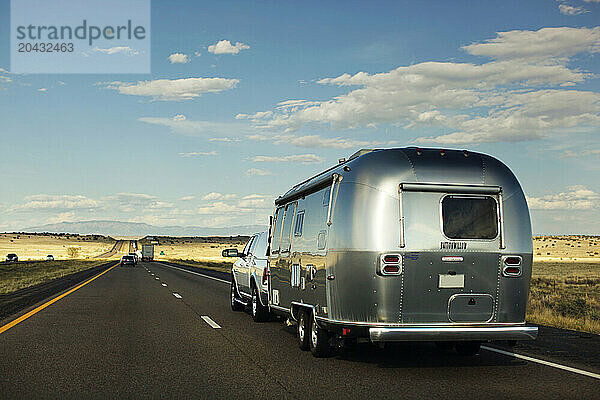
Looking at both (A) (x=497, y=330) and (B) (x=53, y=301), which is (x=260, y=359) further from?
(B) (x=53, y=301)

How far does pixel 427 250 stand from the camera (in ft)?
27.9

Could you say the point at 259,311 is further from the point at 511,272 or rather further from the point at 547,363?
the point at 511,272

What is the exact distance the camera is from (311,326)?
32.8 feet

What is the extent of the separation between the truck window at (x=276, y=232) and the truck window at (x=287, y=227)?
355 millimetres

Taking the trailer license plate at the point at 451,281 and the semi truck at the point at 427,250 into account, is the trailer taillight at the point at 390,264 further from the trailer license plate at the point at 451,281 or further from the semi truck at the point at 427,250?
the trailer license plate at the point at 451,281

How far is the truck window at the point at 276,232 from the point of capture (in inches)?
495

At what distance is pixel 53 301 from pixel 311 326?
12.3 meters

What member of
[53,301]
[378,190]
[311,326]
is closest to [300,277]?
[311,326]

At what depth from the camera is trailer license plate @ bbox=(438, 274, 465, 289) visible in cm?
858

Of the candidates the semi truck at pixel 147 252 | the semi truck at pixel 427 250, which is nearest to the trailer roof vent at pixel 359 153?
the semi truck at pixel 427 250

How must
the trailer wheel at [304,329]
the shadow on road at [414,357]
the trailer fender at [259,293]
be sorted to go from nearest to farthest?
the shadow on road at [414,357] → the trailer wheel at [304,329] → the trailer fender at [259,293]

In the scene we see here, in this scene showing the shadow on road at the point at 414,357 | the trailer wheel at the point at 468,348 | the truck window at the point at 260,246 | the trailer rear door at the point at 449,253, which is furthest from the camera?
the truck window at the point at 260,246

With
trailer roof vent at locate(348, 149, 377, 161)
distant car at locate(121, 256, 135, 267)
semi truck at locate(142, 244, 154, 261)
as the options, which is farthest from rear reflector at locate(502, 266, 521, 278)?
semi truck at locate(142, 244, 154, 261)

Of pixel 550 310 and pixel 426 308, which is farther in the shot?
pixel 550 310
